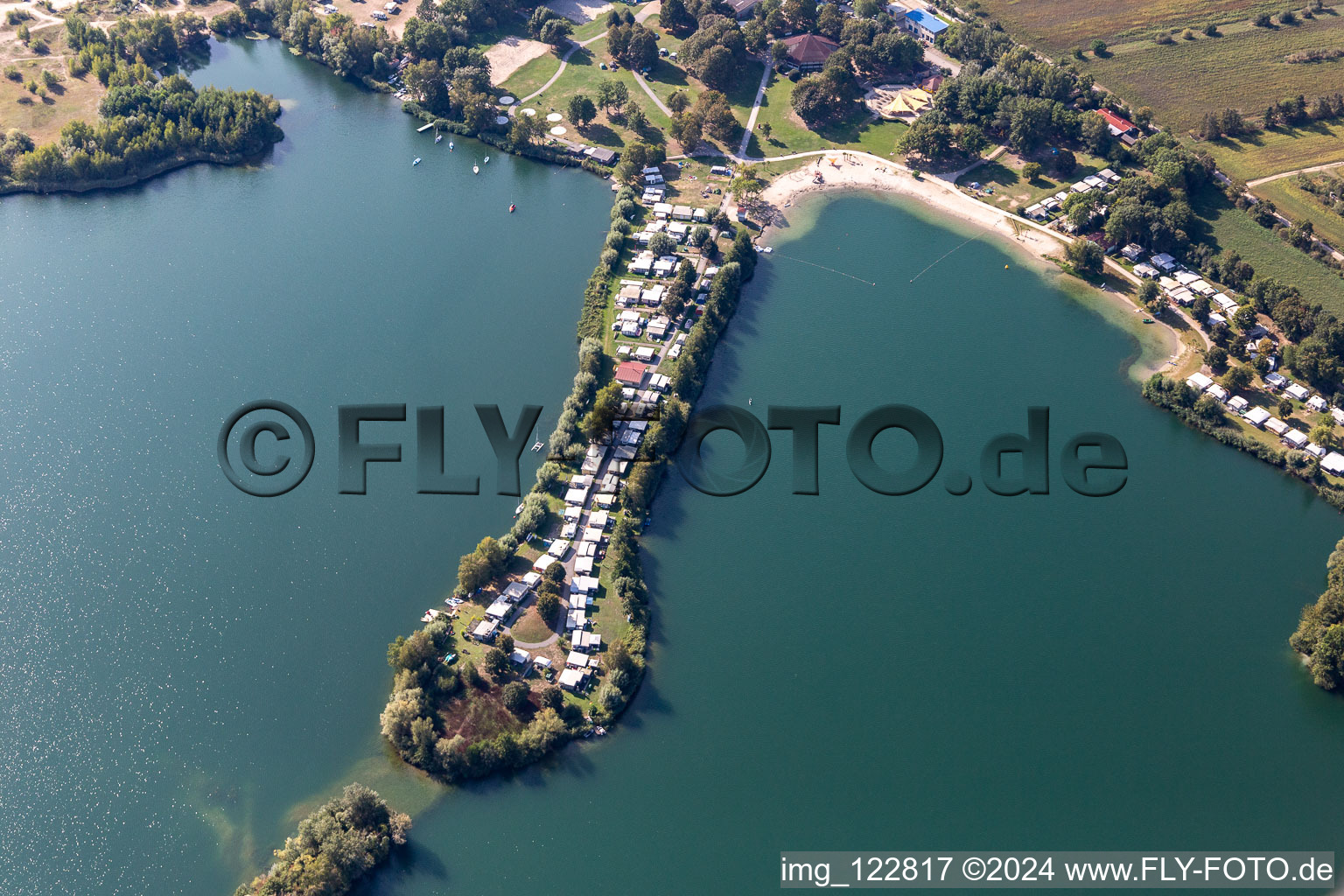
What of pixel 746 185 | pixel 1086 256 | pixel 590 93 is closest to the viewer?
pixel 1086 256

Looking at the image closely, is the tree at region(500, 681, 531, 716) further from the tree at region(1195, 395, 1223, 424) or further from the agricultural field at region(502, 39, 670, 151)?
the agricultural field at region(502, 39, 670, 151)

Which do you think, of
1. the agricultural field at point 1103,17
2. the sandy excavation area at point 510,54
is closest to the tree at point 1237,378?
the agricultural field at point 1103,17

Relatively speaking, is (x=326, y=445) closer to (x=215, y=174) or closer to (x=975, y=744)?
(x=215, y=174)

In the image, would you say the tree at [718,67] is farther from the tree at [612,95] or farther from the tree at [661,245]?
the tree at [661,245]

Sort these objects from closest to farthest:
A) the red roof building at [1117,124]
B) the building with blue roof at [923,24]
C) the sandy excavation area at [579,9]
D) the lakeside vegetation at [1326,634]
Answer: the lakeside vegetation at [1326,634], the red roof building at [1117,124], the building with blue roof at [923,24], the sandy excavation area at [579,9]

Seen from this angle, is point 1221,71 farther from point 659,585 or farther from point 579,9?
point 659,585

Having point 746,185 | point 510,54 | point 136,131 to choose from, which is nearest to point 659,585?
point 746,185
